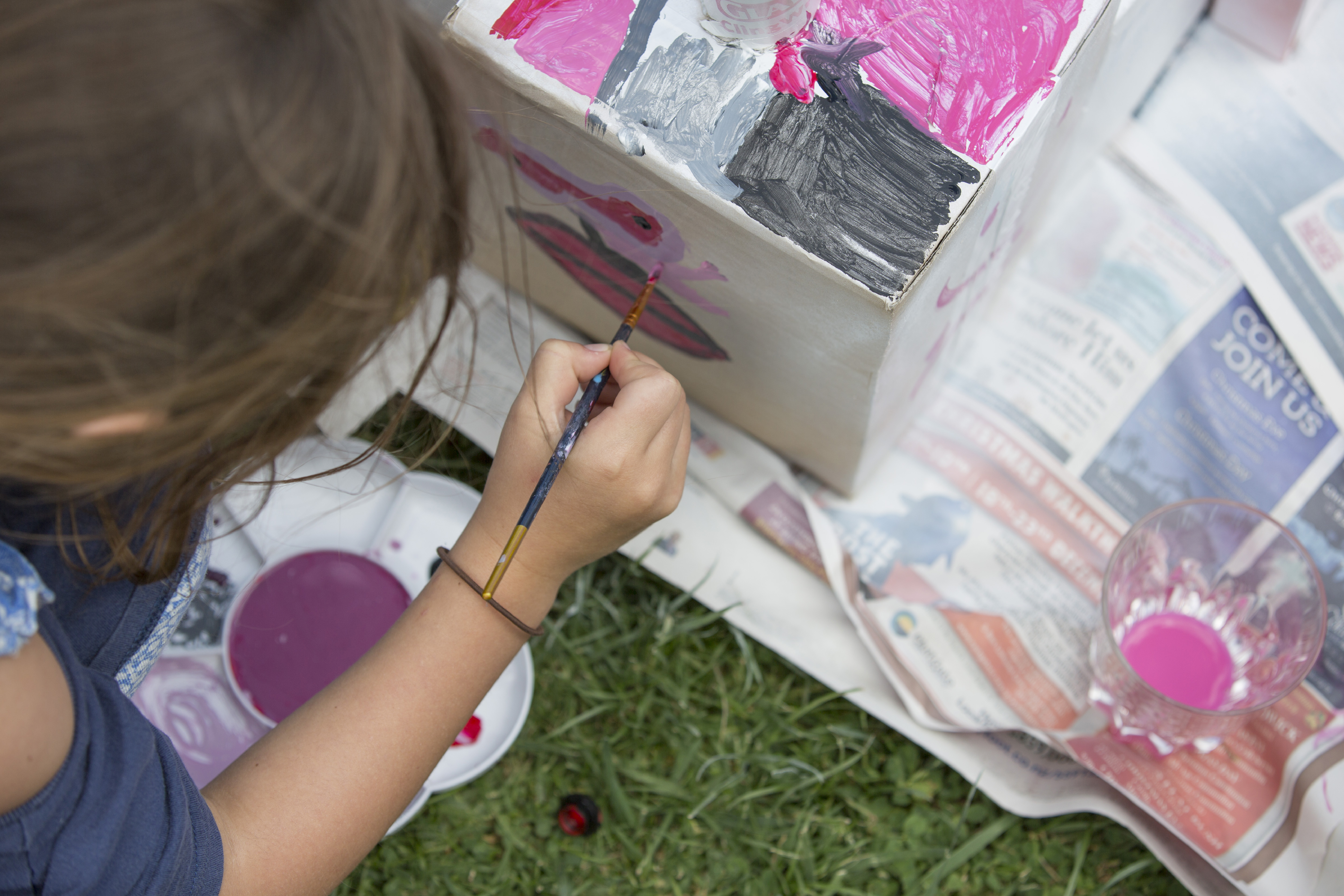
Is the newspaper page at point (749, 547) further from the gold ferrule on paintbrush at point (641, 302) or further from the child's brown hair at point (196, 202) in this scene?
the child's brown hair at point (196, 202)

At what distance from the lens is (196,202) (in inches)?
13.8

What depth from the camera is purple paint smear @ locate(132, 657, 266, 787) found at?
80cm

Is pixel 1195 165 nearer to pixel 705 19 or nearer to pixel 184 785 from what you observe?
pixel 705 19

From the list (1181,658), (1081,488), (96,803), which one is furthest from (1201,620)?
(96,803)

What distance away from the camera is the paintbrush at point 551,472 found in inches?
21.7

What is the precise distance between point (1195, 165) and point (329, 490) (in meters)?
0.90

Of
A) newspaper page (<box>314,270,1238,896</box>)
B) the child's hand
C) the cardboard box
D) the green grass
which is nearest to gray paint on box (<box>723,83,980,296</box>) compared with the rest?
the cardboard box

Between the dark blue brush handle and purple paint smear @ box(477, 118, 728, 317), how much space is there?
0.10 m

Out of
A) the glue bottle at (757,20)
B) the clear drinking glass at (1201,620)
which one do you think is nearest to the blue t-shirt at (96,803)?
the glue bottle at (757,20)

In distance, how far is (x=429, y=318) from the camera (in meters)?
0.94

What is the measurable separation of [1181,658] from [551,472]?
0.61 m

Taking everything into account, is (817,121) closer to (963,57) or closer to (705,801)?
(963,57)

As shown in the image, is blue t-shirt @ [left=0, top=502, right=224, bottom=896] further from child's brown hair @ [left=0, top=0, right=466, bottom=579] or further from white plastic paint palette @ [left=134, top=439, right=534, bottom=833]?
white plastic paint palette @ [left=134, top=439, right=534, bottom=833]

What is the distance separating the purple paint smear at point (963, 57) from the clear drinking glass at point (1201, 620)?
43 cm
